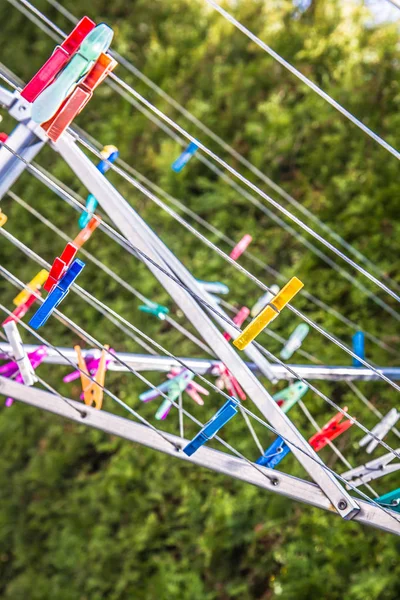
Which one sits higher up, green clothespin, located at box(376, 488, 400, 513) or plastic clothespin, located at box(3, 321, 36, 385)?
green clothespin, located at box(376, 488, 400, 513)

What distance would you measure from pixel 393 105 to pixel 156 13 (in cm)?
200

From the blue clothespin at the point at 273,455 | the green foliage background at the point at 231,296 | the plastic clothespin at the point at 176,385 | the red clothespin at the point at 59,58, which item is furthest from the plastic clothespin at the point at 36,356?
the green foliage background at the point at 231,296

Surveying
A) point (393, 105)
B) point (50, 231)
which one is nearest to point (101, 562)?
point (50, 231)

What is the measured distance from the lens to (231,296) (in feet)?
14.5

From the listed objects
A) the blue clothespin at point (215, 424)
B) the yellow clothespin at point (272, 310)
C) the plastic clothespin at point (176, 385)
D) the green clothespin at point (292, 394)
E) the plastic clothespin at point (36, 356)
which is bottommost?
the plastic clothespin at point (36, 356)

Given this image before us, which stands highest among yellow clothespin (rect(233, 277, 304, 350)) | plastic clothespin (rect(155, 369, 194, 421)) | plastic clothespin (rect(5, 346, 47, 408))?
yellow clothespin (rect(233, 277, 304, 350))

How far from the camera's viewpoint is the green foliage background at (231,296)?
393 cm

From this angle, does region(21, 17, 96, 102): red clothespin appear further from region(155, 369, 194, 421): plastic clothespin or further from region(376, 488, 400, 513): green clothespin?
region(376, 488, 400, 513): green clothespin

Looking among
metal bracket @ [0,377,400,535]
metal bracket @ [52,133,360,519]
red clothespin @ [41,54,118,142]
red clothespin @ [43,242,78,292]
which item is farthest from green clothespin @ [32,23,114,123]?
metal bracket @ [0,377,400,535]

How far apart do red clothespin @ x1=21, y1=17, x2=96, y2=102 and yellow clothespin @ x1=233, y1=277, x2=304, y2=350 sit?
0.68 metres

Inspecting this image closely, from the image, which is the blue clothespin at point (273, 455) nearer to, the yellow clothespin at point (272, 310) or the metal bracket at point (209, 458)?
the metal bracket at point (209, 458)

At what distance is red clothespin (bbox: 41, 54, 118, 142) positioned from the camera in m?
1.76

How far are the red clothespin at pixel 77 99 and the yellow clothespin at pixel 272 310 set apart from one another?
1.95ft

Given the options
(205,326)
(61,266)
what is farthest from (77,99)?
(205,326)
